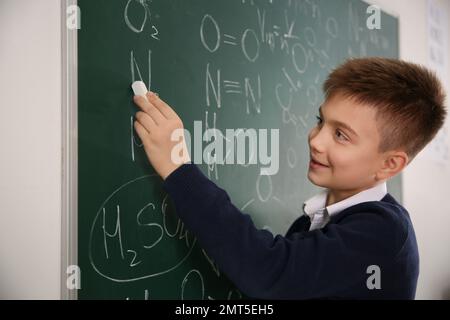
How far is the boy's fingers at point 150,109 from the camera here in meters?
0.95

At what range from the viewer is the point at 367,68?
1075mm

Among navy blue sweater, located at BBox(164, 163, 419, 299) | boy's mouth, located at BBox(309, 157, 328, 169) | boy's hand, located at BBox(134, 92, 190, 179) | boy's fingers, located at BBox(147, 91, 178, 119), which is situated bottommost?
navy blue sweater, located at BBox(164, 163, 419, 299)

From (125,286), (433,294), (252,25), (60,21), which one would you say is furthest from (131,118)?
(433,294)

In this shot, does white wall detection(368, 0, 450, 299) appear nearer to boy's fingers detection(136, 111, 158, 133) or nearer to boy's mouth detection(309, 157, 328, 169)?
boy's mouth detection(309, 157, 328, 169)

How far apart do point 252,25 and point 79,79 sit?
1.89 feet

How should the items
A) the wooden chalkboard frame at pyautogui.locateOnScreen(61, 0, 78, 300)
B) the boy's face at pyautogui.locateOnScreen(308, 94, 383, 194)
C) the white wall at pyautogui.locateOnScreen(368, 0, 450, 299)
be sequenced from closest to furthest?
the wooden chalkboard frame at pyautogui.locateOnScreen(61, 0, 78, 300)
the boy's face at pyautogui.locateOnScreen(308, 94, 383, 194)
the white wall at pyautogui.locateOnScreen(368, 0, 450, 299)

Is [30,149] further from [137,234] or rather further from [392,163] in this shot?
[392,163]

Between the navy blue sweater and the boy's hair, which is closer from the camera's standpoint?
the navy blue sweater

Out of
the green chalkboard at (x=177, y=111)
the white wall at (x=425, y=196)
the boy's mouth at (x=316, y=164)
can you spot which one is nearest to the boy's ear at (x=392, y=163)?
the boy's mouth at (x=316, y=164)

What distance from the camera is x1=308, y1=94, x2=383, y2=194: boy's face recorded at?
101 cm

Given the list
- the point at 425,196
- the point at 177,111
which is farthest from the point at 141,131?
the point at 425,196

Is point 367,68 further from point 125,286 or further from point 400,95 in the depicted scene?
point 125,286

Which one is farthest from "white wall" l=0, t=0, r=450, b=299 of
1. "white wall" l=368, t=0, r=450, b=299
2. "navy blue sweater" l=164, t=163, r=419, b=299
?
"white wall" l=368, t=0, r=450, b=299

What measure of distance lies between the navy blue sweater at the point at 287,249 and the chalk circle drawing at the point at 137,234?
0.35 ft
